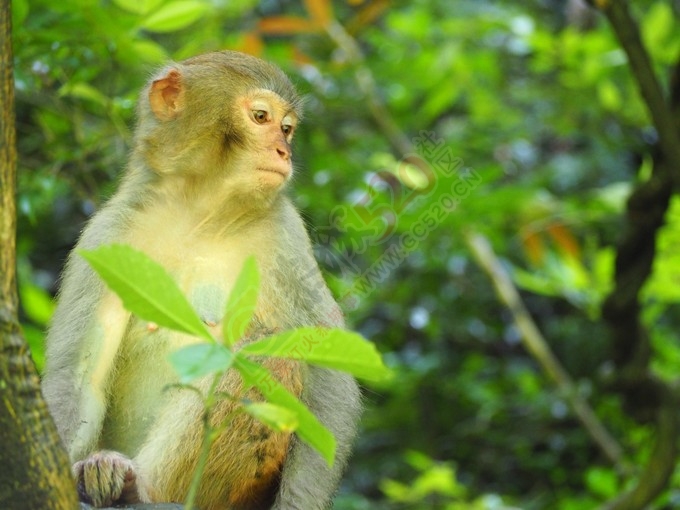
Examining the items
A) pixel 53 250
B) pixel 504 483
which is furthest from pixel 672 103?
pixel 53 250

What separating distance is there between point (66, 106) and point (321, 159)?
1.55 meters

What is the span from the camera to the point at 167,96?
348cm

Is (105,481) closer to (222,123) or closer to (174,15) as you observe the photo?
(222,123)

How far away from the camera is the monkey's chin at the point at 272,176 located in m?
→ 3.28

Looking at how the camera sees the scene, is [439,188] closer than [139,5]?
No

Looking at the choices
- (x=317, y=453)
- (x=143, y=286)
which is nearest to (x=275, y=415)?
(x=143, y=286)

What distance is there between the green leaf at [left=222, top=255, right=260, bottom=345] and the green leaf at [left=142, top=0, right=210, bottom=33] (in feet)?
7.22

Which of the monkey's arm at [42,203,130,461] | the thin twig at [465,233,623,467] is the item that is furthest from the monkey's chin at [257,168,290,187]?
the thin twig at [465,233,623,467]

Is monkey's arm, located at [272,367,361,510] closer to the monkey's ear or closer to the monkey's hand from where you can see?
the monkey's hand

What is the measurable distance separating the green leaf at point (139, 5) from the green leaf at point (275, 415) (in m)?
2.48

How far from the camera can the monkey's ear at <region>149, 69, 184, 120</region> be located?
3459 mm

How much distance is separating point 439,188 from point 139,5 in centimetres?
146

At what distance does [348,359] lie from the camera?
5.06 feet

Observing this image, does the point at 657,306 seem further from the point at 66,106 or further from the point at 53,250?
the point at 53,250
